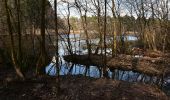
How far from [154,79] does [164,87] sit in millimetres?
3243

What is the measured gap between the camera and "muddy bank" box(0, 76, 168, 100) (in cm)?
1323

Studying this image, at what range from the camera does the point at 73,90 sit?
1414cm

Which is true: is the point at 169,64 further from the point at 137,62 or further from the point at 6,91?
the point at 6,91

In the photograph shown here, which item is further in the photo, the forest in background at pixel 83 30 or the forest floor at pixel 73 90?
the forest in background at pixel 83 30

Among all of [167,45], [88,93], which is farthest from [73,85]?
[167,45]

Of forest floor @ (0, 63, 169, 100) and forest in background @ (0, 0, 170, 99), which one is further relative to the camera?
forest in background @ (0, 0, 170, 99)

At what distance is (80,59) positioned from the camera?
33.1 meters

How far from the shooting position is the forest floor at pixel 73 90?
13227mm

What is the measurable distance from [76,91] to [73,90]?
0.20 m

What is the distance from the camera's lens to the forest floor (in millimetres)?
13227

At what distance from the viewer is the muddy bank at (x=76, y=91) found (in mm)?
13227

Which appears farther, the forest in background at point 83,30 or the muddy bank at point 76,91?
the forest in background at point 83,30

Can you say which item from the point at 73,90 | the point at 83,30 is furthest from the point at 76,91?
the point at 83,30

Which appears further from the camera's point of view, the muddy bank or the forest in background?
the forest in background
